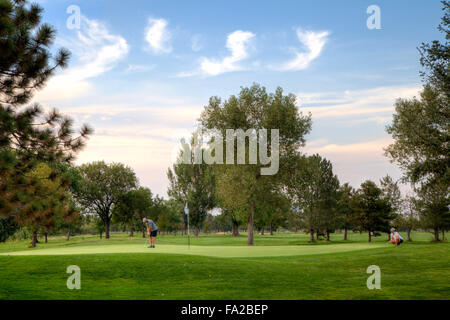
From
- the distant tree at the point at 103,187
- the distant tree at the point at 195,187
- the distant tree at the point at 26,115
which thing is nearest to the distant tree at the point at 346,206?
the distant tree at the point at 195,187

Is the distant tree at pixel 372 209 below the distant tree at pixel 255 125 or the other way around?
below

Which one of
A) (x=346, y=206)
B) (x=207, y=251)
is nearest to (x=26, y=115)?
(x=207, y=251)

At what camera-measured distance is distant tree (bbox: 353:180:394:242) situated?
184ft

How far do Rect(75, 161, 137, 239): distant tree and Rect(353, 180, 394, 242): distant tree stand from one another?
4727 cm

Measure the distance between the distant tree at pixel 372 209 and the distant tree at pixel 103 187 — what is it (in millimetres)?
47270

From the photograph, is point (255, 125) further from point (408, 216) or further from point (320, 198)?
point (408, 216)

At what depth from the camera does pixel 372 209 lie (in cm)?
5675

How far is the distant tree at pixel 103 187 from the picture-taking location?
258 feet

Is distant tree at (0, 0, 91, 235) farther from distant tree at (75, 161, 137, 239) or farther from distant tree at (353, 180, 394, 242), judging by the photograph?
distant tree at (75, 161, 137, 239)

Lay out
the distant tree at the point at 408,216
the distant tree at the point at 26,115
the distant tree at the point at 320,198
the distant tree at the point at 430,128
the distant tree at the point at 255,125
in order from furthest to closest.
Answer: the distant tree at the point at 408,216 < the distant tree at the point at 320,198 < the distant tree at the point at 255,125 < the distant tree at the point at 430,128 < the distant tree at the point at 26,115

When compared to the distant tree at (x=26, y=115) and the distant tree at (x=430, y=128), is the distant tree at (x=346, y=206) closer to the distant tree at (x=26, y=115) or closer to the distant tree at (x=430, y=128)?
the distant tree at (x=430, y=128)

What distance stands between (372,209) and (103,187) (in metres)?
51.7

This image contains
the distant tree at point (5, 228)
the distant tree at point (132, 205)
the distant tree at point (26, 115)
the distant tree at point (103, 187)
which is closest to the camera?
the distant tree at point (26, 115)

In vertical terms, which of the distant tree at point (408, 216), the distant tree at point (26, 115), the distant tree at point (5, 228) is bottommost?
the distant tree at point (5, 228)
